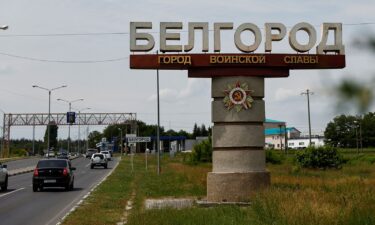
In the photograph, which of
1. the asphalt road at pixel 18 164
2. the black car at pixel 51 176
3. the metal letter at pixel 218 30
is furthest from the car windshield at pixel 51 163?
the asphalt road at pixel 18 164

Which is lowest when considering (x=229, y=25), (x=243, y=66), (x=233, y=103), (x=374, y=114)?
(x=374, y=114)

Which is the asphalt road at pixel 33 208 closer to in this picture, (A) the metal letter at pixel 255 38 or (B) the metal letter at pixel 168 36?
(B) the metal letter at pixel 168 36

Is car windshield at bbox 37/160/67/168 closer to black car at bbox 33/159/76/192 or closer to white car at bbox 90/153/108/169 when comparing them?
black car at bbox 33/159/76/192

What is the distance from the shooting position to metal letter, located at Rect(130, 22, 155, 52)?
2020 centimetres

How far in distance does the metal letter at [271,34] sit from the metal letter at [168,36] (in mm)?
3124

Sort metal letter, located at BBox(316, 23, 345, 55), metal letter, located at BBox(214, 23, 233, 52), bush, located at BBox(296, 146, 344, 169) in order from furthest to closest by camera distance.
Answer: bush, located at BBox(296, 146, 344, 169), metal letter, located at BBox(214, 23, 233, 52), metal letter, located at BBox(316, 23, 345, 55)

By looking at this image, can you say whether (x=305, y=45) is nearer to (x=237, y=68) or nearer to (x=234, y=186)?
(x=237, y=68)

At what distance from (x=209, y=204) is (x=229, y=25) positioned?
6434mm

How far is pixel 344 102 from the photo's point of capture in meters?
1.95

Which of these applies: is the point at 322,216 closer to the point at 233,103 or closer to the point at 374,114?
the point at 374,114

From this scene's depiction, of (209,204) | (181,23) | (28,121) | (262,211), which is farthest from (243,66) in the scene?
(28,121)

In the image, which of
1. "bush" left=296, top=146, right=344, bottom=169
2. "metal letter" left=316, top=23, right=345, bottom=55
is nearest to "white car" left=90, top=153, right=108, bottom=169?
"bush" left=296, top=146, right=344, bottom=169

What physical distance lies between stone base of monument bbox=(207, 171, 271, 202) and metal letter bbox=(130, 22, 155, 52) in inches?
204

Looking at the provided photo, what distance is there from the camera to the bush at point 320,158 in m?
49.1
